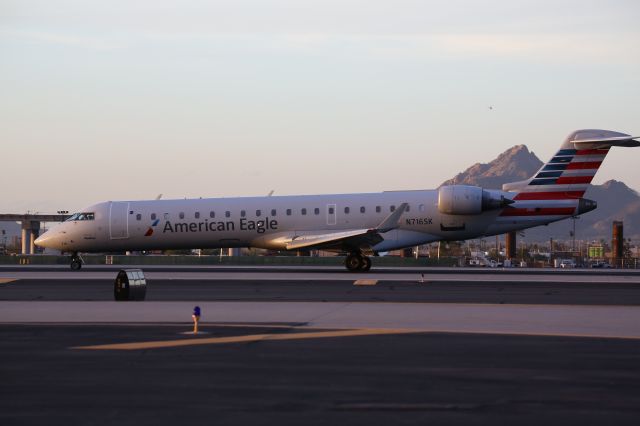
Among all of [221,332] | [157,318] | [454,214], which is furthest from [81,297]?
[454,214]

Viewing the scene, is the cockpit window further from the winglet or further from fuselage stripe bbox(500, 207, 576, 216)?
fuselage stripe bbox(500, 207, 576, 216)

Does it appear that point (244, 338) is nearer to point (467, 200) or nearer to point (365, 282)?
point (365, 282)

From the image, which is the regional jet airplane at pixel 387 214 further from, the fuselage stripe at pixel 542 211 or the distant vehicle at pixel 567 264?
the distant vehicle at pixel 567 264

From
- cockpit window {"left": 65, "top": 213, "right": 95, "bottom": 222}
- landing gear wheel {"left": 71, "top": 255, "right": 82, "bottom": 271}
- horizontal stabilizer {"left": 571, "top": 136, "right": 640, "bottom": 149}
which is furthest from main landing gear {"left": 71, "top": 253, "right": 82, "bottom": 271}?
horizontal stabilizer {"left": 571, "top": 136, "right": 640, "bottom": 149}

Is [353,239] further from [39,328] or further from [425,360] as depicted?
[425,360]

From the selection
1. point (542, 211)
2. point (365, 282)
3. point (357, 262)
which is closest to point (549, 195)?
point (542, 211)

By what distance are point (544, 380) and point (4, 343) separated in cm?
809

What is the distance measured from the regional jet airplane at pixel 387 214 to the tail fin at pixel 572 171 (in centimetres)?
4

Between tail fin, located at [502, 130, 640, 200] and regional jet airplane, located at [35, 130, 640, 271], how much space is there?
44 millimetres

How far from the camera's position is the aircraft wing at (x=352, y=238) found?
3747cm

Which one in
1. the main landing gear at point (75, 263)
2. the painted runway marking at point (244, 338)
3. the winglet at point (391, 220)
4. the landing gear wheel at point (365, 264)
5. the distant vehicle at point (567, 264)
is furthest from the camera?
the distant vehicle at point (567, 264)

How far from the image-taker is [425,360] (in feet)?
38.9

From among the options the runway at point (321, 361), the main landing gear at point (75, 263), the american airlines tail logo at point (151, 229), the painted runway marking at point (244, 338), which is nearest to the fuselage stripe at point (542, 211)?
A: the american airlines tail logo at point (151, 229)

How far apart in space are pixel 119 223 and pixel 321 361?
31.3 m
